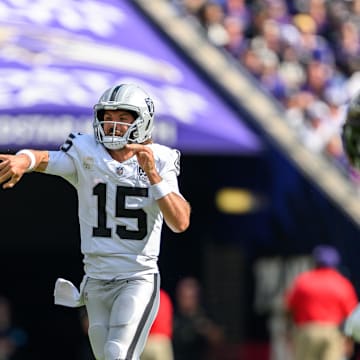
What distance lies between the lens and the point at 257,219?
1532 centimetres

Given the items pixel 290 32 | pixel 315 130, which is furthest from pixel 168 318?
pixel 290 32

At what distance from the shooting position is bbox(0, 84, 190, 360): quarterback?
679 cm

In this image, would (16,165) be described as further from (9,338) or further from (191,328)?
(9,338)

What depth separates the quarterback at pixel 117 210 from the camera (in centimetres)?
679

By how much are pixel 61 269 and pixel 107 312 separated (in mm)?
9292

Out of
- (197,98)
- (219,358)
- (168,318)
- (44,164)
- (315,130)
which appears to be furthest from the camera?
(219,358)

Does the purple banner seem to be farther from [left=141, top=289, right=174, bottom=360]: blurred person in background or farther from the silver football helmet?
the silver football helmet

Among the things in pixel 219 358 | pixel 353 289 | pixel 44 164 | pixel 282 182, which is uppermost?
pixel 44 164

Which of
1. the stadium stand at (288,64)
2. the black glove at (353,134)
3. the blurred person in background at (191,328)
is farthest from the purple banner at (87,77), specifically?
the black glove at (353,134)

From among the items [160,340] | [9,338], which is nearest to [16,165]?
[160,340]

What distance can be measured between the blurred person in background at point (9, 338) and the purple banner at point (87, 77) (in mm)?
2436

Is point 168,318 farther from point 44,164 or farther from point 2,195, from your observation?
point 44,164

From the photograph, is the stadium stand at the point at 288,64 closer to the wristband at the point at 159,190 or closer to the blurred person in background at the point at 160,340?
the blurred person in background at the point at 160,340

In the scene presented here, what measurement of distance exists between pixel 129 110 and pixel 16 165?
68cm
